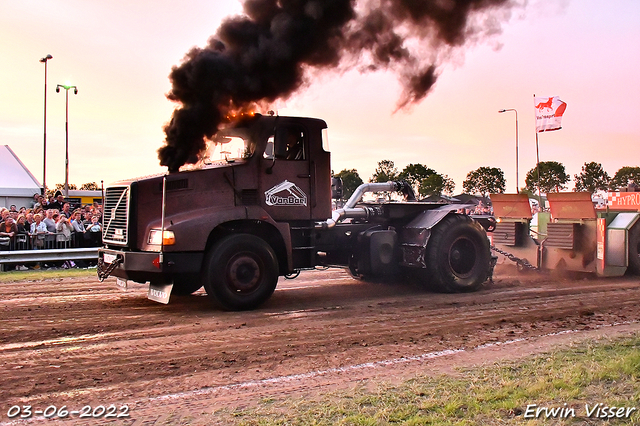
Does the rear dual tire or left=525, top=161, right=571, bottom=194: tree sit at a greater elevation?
left=525, top=161, right=571, bottom=194: tree

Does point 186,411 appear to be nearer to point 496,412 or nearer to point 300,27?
point 496,412

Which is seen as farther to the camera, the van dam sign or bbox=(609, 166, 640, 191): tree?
bbox=(609, 166, 640, 191): tree

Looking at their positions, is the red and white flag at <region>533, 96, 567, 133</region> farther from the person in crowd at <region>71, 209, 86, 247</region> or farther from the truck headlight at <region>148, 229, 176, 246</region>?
the truck headlight at <region>148, 229, 176, 246</region>

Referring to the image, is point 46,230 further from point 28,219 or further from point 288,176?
point 288,176

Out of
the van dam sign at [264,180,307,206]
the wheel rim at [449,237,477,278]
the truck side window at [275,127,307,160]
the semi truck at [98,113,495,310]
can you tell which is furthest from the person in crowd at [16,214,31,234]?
the wheel rim at [449,237,477,278]

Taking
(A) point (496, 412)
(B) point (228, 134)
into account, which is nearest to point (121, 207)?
(B) point (228, 134)

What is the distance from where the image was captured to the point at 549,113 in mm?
35625

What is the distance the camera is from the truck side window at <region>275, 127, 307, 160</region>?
8.60 m

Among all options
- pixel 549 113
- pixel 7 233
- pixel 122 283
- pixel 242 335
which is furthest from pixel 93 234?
pixel 549 113

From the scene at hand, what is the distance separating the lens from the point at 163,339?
21.4 feet

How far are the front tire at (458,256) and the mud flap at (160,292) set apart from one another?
459 cm

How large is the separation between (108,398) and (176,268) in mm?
3207

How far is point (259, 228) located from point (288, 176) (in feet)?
3.14

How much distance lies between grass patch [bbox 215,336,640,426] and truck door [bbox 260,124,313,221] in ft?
Answer: 14.3
